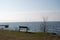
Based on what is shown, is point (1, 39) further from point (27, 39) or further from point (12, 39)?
point (27, 39)

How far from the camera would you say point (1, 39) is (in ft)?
43.9

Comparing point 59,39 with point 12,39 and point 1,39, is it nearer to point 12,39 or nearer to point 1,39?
point 12,39

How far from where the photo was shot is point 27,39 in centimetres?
1356

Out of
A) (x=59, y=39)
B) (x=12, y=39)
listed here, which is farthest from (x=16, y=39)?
(x=59, y=39)

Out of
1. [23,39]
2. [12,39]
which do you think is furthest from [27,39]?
[12,39]

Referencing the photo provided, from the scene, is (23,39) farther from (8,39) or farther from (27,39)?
(8,39)

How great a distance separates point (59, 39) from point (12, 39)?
173 inches

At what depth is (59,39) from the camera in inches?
538

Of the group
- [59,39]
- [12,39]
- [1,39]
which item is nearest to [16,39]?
[12,39]

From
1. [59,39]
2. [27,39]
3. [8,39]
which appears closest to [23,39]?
[27,39]

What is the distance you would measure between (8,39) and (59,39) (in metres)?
4.76

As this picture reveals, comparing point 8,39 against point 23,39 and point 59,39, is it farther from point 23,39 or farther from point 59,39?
point 59,39

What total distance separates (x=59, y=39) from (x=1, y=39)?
539cm

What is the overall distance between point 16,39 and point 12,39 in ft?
1.22
